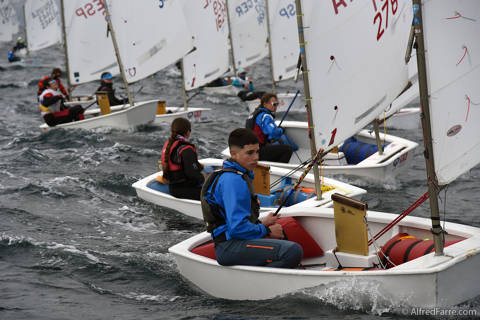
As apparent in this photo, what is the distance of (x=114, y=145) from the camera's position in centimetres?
1162

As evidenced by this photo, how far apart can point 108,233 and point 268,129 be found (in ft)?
7.85

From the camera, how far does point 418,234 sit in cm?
495

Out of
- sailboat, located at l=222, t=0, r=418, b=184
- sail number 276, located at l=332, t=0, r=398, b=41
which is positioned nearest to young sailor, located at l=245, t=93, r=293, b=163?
sailboat, located at l=222, t=0, r=418, b=184

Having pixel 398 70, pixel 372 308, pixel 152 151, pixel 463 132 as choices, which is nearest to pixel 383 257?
pixel 372 308

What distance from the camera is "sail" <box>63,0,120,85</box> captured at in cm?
1462

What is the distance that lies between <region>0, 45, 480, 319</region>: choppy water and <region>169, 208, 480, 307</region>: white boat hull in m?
0.06

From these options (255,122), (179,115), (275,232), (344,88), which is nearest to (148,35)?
(179,115)

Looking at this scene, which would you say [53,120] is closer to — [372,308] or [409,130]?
[409,130]

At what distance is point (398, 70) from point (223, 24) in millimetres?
11167

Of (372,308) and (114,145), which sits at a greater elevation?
(114,145)

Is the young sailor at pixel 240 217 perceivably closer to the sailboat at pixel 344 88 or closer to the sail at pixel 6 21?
the sailboat at pixel 344 88

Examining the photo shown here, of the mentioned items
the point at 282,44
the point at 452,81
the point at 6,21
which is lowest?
the point at 452,81

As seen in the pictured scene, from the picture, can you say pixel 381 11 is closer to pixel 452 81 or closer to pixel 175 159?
pixel 452 81

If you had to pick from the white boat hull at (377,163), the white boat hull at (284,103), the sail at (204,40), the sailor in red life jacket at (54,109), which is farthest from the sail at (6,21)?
the white boat hull at (377,163)
